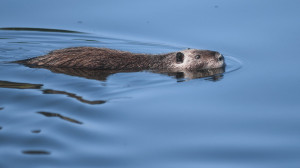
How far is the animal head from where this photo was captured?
10.2 meters

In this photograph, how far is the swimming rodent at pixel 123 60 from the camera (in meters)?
9.89

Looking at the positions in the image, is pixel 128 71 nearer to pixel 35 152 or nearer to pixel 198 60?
pixel 198 60

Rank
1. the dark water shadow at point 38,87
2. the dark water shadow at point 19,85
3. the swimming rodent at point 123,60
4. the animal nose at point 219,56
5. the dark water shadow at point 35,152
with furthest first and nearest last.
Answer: the animal nose at point 219,56 < the swimming rodent at point 123,60 < the dark water shadow at point 19,85 < the dark water shadow at point 38,87 < the dark water shadow at point 35,152

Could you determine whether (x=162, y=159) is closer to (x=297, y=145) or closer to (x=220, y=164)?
(x=220, y=164)

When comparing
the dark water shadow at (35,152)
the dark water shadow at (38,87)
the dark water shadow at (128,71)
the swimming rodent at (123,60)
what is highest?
the swimming rodent at (123,60)

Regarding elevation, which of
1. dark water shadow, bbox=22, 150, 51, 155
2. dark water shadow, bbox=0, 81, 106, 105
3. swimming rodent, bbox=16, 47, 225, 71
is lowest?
dark water shadow, bbox=22, 150, 51, 155

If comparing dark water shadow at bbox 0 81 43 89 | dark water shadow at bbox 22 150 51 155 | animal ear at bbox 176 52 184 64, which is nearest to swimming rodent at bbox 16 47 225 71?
animal ear at bbox 176 52 184 64

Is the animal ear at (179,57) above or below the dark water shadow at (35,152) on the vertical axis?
above

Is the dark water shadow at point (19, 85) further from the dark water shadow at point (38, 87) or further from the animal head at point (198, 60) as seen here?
the animal head at point (198, 60)

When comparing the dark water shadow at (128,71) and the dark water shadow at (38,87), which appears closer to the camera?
the dark water shadow at (38,87)

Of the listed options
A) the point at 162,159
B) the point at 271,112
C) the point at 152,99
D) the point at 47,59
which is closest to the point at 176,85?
the point at 152,99

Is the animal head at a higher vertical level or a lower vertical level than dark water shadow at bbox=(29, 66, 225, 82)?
higher

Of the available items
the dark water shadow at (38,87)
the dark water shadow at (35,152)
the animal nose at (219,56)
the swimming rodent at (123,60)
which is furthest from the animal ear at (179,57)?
the dark water shadow at (35,152)

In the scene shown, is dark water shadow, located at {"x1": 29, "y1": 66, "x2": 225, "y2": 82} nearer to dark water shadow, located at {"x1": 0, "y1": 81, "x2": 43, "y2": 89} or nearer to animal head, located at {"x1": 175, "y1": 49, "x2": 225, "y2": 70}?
animal head, located at {"x1": 175, "y1": 49, "x2": 225, "y2": 70}
